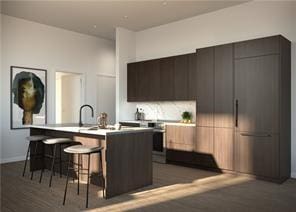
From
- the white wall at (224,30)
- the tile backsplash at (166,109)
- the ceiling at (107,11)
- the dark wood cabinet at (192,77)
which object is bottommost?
the tile backsplash at (166,109)

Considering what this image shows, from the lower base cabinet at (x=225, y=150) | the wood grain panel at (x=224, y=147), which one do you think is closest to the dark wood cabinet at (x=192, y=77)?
the lower base cabinet at (x=225, y=150)

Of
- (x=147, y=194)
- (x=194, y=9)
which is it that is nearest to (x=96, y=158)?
(x=147, y=194)

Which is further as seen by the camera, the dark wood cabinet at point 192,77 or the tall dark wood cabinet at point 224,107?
the dark wood cabinet at point 192,77

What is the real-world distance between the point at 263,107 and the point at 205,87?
116 cm

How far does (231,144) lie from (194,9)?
2860 mm

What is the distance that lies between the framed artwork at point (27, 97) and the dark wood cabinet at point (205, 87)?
3736mm

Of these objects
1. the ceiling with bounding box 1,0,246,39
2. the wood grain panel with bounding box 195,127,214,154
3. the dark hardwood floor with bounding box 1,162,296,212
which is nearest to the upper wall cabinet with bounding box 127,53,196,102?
the wood grain panel with bounding box 195,127,214,154

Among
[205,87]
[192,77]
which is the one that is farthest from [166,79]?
[205,87]

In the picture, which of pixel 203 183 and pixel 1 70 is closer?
pixel 203 183

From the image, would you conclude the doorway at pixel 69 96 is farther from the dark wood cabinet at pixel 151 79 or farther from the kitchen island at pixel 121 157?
the kitchen island at pixel 121 157

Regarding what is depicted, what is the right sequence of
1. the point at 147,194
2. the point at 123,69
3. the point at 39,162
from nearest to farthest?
the point at 147,194, the point at 39,162, the point at 123,69

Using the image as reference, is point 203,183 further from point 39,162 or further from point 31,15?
point 31,15

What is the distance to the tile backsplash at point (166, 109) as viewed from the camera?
5859 millimetres

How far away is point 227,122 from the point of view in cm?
461
